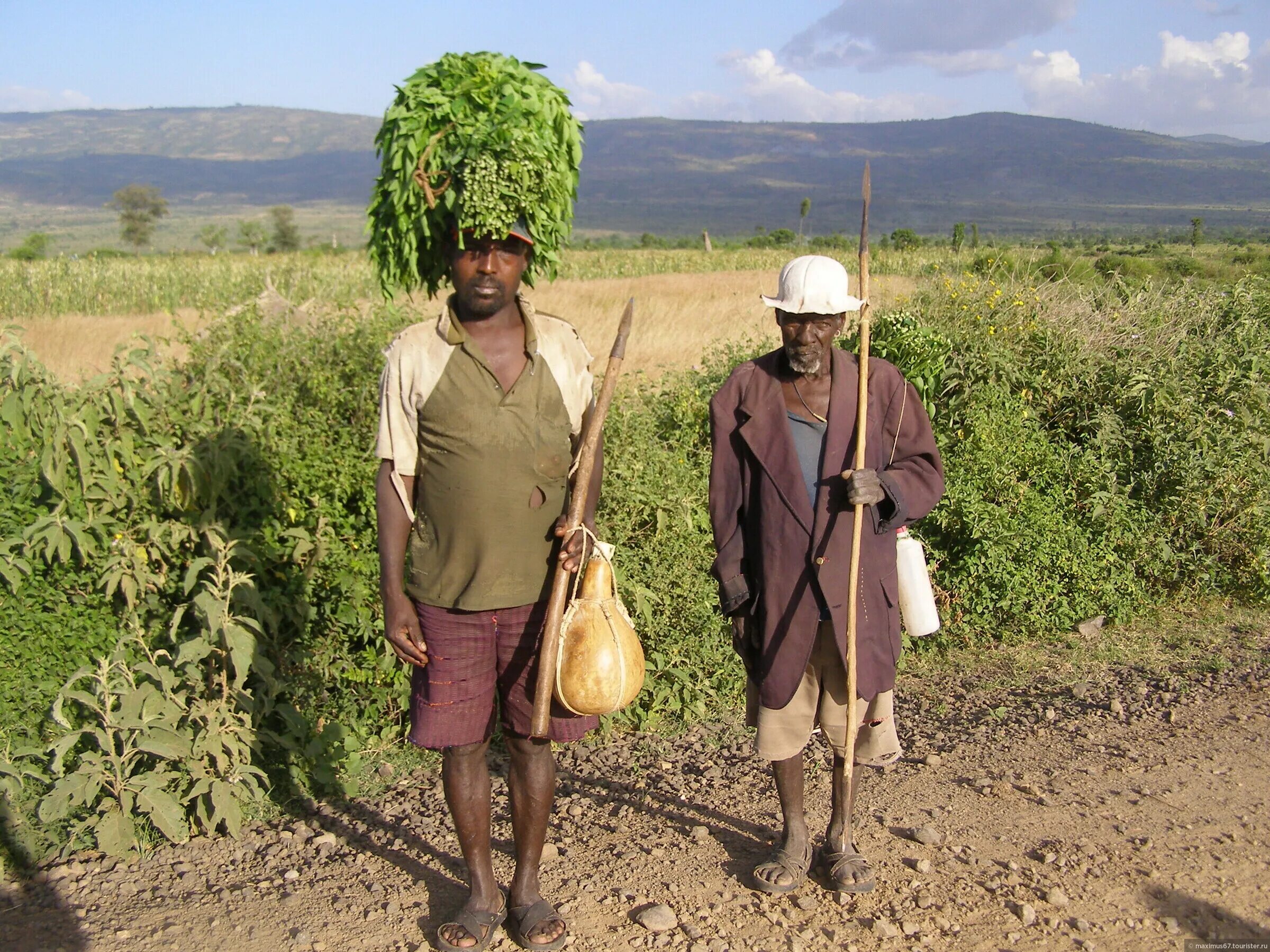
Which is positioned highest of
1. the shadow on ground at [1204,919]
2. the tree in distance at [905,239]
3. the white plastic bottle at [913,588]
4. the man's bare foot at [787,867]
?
the tree in distance at [905,239]

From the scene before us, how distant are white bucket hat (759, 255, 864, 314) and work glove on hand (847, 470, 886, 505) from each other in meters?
0.46

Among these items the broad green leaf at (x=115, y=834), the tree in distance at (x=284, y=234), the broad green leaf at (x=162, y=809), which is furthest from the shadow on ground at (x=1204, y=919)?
the tree in distance at (x=284, y=234)

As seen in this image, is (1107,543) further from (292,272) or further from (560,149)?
(292,272)

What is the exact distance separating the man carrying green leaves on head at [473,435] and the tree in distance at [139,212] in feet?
254

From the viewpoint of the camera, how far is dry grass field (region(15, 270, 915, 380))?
33.2ft

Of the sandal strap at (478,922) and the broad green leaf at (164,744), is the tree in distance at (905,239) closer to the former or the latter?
the broad green leaf at (164,744)

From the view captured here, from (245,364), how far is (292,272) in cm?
1198

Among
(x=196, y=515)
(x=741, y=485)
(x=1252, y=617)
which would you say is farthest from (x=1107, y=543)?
(x=196, y=515)

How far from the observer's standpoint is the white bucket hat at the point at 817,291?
290cm

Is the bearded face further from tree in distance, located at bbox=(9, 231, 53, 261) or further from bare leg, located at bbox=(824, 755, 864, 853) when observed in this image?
tree in distance, located at bbox=(9, 231, 53, 261)

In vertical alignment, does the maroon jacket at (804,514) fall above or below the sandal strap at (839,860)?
above

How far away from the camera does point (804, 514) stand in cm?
300

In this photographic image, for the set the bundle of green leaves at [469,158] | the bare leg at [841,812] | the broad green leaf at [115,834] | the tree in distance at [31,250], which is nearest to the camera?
the bundle of green leaves at [469,158]

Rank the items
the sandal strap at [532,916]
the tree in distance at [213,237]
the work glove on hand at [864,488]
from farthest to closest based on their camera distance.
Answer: the tree in distance at [213,237] < the sandal strap at [532,916] < the work glove on hand at [864,488]
